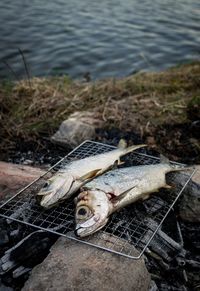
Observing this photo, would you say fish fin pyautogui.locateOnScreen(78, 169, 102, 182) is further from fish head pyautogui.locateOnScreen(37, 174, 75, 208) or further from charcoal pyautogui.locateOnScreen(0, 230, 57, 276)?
charcoal pyautogui.locateOnScreen(0, 230, 57, 276)

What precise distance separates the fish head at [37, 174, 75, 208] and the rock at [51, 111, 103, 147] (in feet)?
5.44

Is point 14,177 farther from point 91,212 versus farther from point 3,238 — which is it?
point 91,212

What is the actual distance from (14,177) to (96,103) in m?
2.70

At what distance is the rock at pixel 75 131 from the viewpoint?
570 centimetres

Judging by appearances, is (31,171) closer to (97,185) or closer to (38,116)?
(97,185)

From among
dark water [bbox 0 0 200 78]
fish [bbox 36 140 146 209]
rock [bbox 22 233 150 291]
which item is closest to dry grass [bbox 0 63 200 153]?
fish [bbox 36 140 146 209]

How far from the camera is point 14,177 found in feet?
15.0

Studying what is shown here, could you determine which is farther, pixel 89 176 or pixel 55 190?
pixel 89 176

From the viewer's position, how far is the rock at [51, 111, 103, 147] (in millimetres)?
5703

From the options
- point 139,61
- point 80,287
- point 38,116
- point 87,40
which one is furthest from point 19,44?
point 80,287

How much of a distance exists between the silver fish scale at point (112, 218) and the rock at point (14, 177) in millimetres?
136

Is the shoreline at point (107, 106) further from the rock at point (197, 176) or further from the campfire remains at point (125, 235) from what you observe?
the campfire remains at point (125, 235)

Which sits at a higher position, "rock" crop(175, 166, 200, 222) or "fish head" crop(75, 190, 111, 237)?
"fish head" crop(75, 190, 111, 237)

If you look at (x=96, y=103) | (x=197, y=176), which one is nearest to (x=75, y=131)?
(x=96, y=103)
